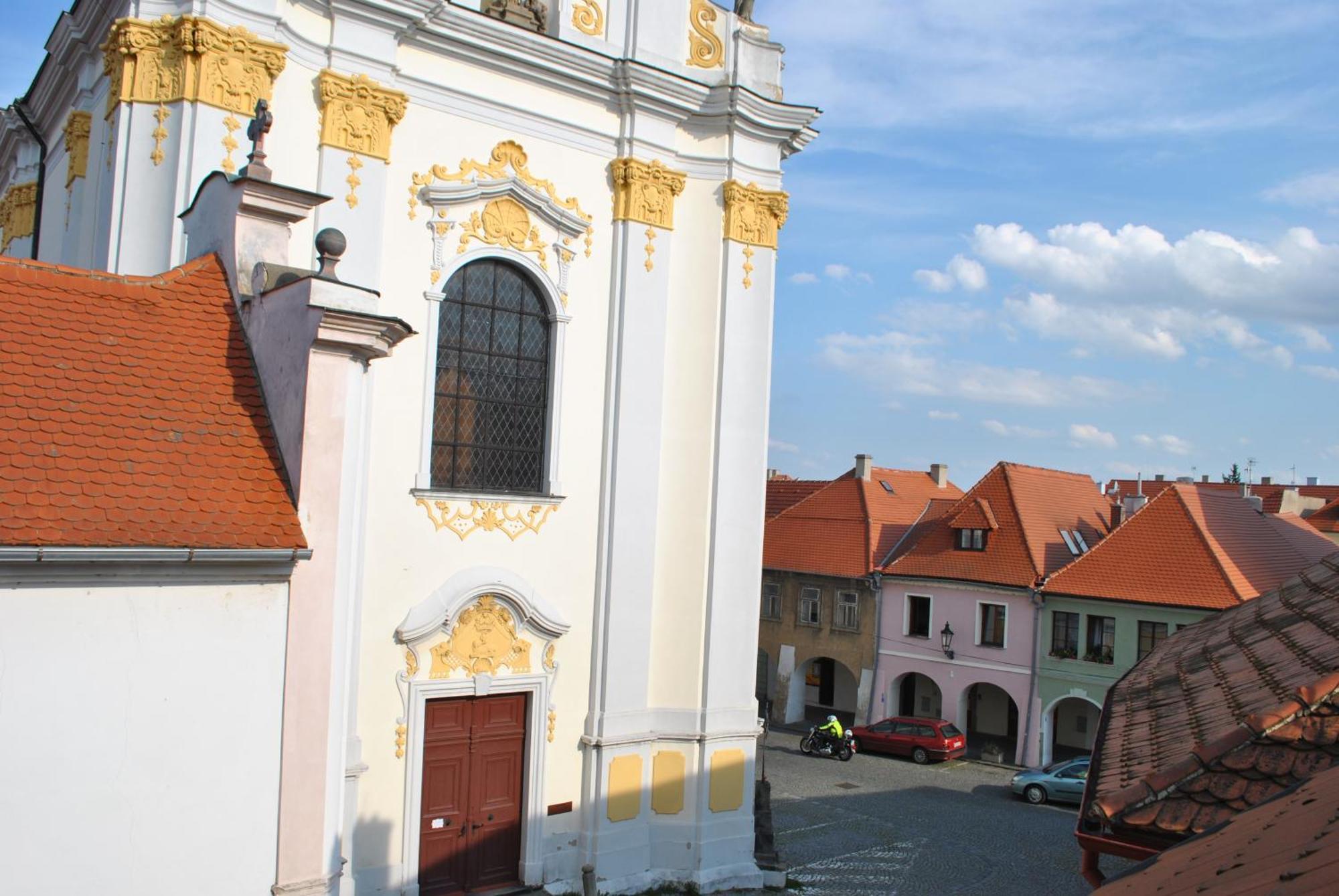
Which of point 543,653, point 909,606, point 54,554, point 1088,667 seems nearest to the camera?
point 54,554

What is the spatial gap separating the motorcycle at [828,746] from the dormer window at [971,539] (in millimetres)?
6331

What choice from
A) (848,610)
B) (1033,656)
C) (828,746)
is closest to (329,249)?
(828,746)

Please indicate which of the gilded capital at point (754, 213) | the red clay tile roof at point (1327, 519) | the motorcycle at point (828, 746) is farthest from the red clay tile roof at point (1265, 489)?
the gilded capital at point (754, 213)

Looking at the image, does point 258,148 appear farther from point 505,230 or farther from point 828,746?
point 828,746

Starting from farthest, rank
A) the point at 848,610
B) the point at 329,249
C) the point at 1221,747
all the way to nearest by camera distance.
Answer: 1. the point at 848,610
2. the point at 329,249
3. the point at 1221,747

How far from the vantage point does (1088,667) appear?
2723 cm

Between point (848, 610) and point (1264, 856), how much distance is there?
29.3 meters

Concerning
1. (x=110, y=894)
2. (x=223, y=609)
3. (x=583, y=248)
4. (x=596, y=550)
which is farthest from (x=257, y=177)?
(x=596, y=550)

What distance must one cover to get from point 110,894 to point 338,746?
146cm

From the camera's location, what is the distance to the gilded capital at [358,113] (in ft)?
37.4

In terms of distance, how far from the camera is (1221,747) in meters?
5.14

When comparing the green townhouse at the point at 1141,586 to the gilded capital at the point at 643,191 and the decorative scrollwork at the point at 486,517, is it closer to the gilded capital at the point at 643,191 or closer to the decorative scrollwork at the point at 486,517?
the gilded capital at the point at 643,191

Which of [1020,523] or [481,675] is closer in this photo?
[481,675]

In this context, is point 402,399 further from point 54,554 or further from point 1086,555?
point 1086,555
